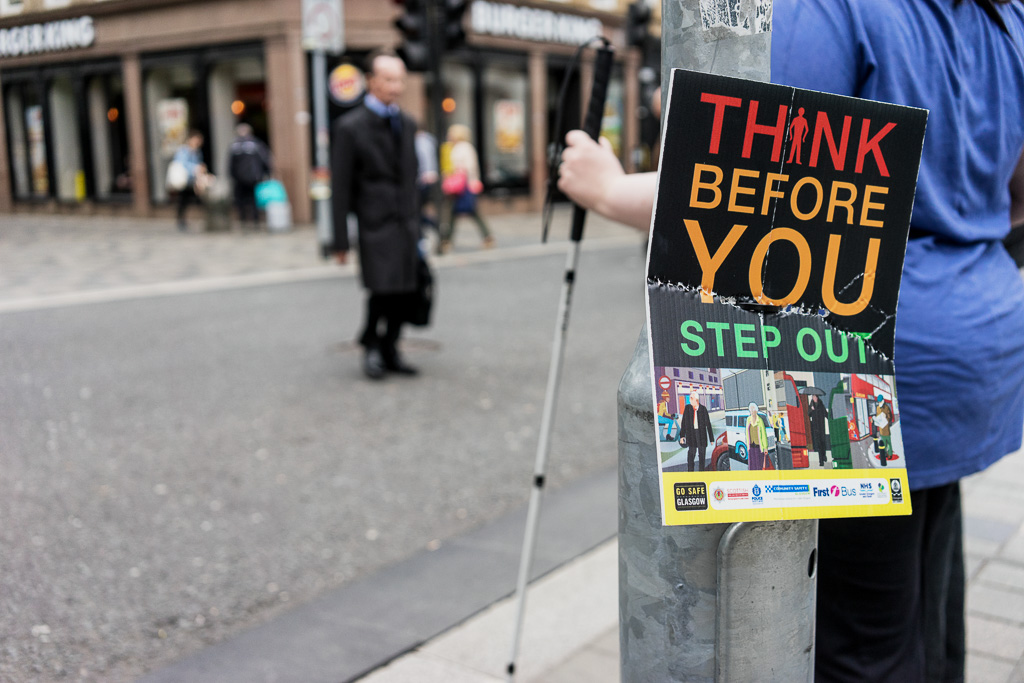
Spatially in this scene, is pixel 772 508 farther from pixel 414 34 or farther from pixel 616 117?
pixel 616 117

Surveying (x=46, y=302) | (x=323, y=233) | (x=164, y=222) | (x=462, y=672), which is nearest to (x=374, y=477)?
(x=462, y=672)

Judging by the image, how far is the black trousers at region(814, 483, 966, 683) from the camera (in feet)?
5.52

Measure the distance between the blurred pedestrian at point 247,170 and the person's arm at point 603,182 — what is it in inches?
695

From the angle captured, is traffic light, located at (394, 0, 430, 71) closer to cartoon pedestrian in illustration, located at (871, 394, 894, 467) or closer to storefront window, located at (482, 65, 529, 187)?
storefront window, located at (482, 65, 529, 187)

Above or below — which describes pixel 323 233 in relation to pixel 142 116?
below

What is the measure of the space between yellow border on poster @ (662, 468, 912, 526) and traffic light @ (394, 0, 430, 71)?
12288 millimetres

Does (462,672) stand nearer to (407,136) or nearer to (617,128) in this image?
(407,136)

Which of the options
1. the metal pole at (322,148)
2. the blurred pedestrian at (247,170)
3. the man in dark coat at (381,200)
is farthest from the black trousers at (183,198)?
the man in dark coat at (381,200)

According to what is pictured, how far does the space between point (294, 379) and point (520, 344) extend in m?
1.88

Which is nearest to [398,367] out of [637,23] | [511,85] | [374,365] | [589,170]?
[374,365]

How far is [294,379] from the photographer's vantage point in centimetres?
637

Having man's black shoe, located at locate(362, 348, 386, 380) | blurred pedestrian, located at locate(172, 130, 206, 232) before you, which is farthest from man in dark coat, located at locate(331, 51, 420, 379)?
blurred pedestrian, located at locate(172, 130, 206, 232)

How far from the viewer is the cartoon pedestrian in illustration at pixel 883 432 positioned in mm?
1340

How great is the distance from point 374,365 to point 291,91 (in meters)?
14.1
